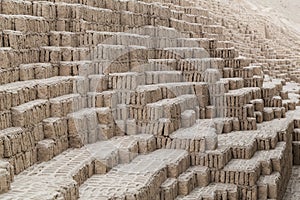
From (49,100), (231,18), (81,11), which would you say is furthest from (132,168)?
(231,18)

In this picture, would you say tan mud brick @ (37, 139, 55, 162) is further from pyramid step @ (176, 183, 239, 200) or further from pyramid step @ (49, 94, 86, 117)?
pyramid step @ (176, 183, 239, 200)

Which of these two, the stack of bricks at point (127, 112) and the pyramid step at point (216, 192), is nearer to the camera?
the stack of bricks at point (127, 112)

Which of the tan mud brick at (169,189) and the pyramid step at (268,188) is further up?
the tan mud brick at (169,189)

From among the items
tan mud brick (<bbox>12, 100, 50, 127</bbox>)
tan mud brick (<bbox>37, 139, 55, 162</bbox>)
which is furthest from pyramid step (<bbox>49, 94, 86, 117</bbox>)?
tan mud brick (<bbox>37, 139, 55, 162</bbox>)

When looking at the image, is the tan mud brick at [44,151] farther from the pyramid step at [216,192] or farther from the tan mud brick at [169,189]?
the pyramid step at [216,192]

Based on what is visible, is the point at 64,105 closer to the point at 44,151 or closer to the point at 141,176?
the point at 44,151

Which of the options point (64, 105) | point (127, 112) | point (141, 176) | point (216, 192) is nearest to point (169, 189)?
point (141, 176)

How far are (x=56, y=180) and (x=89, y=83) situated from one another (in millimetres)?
3644

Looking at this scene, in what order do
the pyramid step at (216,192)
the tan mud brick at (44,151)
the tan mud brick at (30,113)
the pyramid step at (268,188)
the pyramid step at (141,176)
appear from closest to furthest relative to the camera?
the pyramid step at (141,176), the tan mud brick at (30,113), the tan mud brick at (44,151), the pyramid step at (216,192), the pyramid step at (268,188)

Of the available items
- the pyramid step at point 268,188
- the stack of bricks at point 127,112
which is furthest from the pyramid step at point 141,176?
the pyramid step at point 268,188

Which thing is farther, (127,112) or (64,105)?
(127,112)

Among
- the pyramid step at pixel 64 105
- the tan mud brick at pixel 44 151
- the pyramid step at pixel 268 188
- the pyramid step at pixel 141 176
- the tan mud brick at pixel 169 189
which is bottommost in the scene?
the pyramid step at pixel 268 188

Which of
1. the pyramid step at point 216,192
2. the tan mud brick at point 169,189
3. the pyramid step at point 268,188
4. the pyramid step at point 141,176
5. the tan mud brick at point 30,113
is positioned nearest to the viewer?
the pyramid step at point 141,176

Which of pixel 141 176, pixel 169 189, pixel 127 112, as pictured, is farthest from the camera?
pixel 127 112
